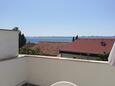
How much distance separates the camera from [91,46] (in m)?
19.4

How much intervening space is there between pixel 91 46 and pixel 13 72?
16161 millimetres

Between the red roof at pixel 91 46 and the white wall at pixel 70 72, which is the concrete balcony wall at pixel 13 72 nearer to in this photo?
the white wall at pixel 70 72

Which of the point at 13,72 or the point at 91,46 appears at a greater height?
the point at 13,72

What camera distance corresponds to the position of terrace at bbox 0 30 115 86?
12.1 ft

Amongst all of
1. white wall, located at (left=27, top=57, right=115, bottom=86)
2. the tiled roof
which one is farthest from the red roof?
white wall, located at (left=27, top=57, right=115, bottom=86)

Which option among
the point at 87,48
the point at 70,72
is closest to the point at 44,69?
the point at 70,72

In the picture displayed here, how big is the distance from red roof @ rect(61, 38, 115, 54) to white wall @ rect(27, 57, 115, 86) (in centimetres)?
1386

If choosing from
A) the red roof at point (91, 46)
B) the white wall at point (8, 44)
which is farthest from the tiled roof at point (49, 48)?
the white wall at point (8, 44)

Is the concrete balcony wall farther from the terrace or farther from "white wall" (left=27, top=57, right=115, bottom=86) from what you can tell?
"white wall" (left=27, top=57, right=115, bottom=86)

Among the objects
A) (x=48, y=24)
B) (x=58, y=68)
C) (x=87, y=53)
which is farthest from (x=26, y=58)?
(x=48, y=24)

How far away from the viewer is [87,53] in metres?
18.2

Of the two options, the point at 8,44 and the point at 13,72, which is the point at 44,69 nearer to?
the point at 13,72

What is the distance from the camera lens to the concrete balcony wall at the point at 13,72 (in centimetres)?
369

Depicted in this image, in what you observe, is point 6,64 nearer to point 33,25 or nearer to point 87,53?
point 87,53
